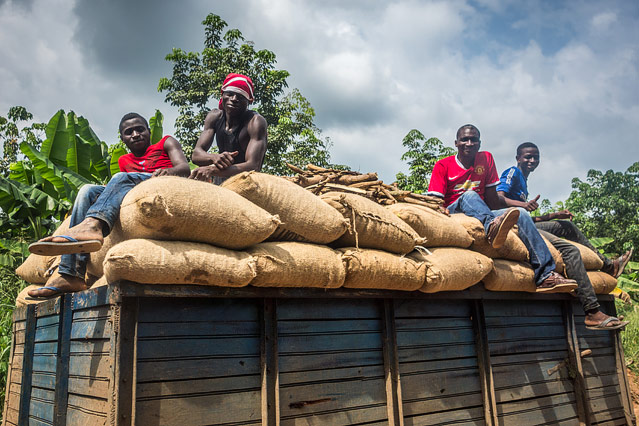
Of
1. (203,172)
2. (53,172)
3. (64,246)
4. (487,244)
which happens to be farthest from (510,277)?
(53,172)

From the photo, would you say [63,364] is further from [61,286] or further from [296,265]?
[296,265]

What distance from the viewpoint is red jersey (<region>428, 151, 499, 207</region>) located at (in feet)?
16.0

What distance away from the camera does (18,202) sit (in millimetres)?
7676

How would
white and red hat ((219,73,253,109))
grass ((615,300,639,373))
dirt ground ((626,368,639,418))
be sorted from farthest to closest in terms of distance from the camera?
1. grass ((615,300,639,373))
2. dirt ground ((626,368,639,418))
3. white and red hat ((219,73,253,109))

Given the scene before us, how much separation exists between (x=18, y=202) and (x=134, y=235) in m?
6.23

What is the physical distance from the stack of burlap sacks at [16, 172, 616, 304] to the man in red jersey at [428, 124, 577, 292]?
244mm

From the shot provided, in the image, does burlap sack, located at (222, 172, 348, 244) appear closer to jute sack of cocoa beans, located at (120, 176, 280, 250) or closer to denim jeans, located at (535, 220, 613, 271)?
jute sack of cocoa beans, located at (120, 176, 280, 250)

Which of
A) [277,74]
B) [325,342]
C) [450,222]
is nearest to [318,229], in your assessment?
[325,342]

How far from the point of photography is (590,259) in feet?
16.1

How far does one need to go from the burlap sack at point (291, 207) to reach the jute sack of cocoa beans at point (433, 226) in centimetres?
73

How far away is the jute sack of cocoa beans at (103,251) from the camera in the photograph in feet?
9.51

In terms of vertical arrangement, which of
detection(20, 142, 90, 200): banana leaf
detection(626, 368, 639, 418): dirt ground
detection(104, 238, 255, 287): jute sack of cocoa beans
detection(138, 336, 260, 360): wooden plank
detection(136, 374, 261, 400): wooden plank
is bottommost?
detection(626, 368, 639, 418): dirt ground

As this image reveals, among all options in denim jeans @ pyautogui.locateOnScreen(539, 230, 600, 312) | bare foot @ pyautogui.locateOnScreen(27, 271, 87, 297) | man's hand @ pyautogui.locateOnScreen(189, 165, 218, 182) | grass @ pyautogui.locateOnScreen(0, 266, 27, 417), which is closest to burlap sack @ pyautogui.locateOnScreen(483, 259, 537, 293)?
denim jeans @ pyautogui.locateOnScreen(539, 230, 600, 312)

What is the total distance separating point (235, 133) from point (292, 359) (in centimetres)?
199
